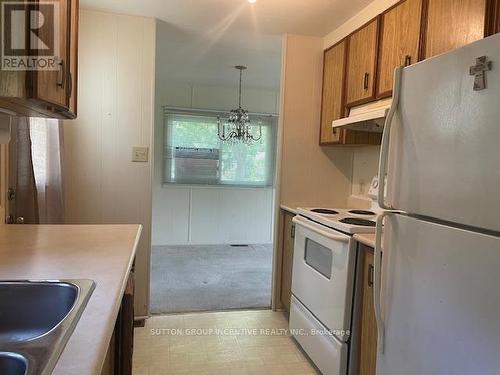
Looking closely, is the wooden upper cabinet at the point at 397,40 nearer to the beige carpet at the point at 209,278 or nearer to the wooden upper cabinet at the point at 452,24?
the wooden upper cabinet at the point at 452,24

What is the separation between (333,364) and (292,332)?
1.97 feet

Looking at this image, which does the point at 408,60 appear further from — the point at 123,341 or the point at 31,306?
the point at 31,306

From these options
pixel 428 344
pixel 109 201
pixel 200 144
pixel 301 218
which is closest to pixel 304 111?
pixel 301 218

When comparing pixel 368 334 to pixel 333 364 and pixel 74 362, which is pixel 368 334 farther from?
pixel 74 362

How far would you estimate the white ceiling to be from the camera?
2355 mm

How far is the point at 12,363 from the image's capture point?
26.2 inches

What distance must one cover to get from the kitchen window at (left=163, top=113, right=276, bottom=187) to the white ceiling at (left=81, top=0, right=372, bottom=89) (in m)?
1.22

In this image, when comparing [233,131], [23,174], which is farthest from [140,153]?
[233,131]

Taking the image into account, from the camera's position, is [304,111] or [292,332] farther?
[304,111]

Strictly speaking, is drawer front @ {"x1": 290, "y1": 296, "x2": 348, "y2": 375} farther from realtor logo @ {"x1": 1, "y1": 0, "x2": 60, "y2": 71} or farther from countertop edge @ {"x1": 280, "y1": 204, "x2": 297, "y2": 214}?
realtor logo @ {"x1": 1, "y1": 0, "x2": 60, "y2": 71}

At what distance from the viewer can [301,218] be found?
246 centimetres

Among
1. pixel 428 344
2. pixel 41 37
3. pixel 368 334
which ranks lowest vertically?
pixel 368 334

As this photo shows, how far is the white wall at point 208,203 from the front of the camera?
5000 millimetres

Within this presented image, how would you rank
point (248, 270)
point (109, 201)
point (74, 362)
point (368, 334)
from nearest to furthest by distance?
point (74, 362)
point (368, 334)
point (109, 201)
point (248, 270)
